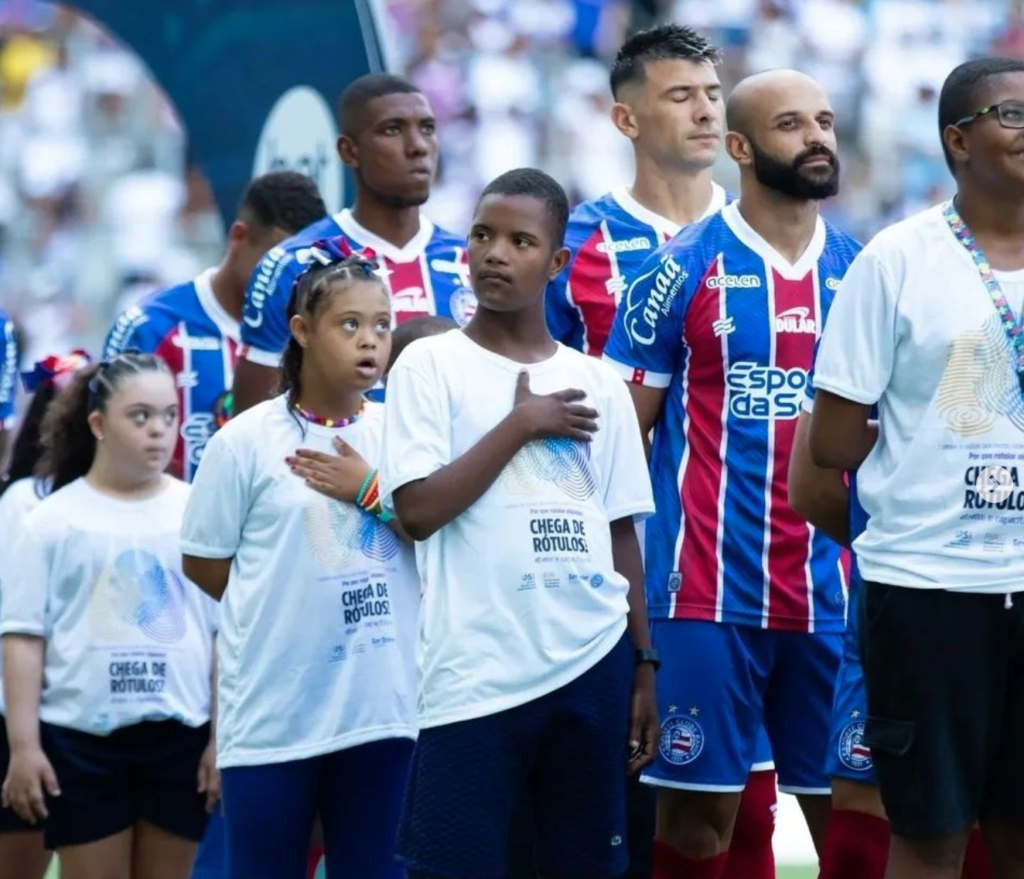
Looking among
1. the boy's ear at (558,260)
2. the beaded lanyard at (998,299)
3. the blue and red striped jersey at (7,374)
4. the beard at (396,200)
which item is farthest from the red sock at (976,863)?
the blue and red striped jersey at (7,374)

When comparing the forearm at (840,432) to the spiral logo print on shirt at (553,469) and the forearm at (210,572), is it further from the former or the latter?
the forearm at (210,572)

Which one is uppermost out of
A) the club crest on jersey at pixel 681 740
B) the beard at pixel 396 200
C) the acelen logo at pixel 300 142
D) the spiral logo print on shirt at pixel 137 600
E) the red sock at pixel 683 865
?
the acelen logo at pixel 300 142

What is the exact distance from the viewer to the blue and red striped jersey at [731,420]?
19.5 feet

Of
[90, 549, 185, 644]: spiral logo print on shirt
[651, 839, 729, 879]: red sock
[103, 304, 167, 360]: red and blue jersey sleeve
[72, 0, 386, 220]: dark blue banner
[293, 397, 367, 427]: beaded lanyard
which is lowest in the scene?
[651, 839, 729, 879]: red sock

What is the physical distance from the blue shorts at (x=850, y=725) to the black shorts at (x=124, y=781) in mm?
1791

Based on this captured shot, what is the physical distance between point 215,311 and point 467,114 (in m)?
9.47

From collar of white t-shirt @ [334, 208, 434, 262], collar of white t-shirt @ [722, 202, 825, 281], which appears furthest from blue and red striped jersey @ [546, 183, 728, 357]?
collar of white t-shirt @ [334, 208, 434, 262]

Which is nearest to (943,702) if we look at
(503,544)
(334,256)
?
(503,544)

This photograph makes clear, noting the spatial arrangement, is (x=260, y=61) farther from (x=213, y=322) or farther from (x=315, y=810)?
(x=315, y=810)

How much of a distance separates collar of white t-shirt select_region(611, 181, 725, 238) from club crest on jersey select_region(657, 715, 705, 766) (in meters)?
1.43

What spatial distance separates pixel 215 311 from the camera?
25.8 ft

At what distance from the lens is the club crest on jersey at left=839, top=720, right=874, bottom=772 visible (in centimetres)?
547

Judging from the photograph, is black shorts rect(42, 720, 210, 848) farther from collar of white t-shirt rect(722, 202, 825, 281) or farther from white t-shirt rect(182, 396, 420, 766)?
collar of white t-shirt rect(722, 202, 825, 281)

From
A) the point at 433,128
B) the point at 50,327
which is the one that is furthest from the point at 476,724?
the point at 50,327
